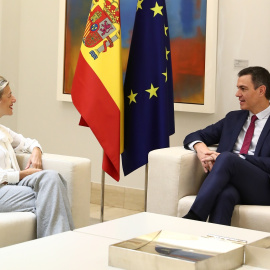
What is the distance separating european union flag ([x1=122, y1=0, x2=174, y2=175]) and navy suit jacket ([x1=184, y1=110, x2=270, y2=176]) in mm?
344

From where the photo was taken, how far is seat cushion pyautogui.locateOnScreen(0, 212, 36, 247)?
3586mm

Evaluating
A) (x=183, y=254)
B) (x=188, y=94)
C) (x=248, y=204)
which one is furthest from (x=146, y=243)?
(x=188, y=94)

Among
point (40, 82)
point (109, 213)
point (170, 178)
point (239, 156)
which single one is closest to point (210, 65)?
point (239, 156)

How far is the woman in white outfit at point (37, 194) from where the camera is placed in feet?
12.6

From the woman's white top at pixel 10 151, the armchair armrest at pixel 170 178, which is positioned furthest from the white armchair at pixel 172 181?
the woman's white top at pixel 10 151

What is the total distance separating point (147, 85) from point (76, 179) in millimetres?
1155

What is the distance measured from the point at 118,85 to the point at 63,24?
153 centimetres

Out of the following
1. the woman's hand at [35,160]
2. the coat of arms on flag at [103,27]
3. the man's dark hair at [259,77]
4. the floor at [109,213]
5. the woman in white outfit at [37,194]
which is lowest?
the floor at [109,213]

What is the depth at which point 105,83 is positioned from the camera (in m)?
4.99

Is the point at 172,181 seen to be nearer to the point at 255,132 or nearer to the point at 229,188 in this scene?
the point at 229,188

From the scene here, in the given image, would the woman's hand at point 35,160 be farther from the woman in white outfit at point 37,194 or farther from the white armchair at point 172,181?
the white armchair at point 172,181

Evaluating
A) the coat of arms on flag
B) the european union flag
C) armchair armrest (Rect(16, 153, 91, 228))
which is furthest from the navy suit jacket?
the coat of arms on flag

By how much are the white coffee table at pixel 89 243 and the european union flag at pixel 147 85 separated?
1765mm

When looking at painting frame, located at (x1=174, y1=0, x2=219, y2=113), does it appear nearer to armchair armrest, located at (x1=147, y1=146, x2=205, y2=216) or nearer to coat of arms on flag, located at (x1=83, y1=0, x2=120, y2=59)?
coat of arms on flag, located at (x1=83, y1=0, x2=120, y2=59)
